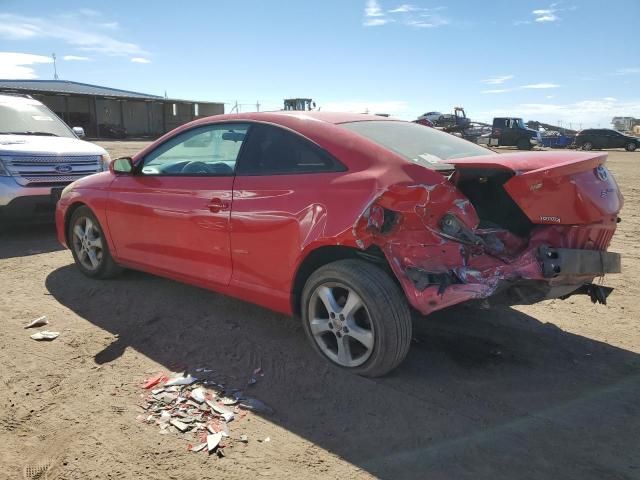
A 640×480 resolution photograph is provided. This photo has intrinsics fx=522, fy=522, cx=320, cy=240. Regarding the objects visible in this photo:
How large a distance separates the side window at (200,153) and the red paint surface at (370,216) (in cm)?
11

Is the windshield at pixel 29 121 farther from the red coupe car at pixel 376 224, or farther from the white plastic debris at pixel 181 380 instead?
the white plastic debris at pixel 181 380

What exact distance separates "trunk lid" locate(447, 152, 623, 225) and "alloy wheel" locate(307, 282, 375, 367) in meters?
1.05

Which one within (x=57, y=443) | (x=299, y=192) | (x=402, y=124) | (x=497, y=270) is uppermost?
(x=402, y=124)

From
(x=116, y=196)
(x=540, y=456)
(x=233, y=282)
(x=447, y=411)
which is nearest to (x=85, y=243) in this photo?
(x=116, y=196)

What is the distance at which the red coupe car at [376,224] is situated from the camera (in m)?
3.03

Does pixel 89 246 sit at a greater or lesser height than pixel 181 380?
greater

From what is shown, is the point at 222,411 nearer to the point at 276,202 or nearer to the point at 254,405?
the point at 254,405

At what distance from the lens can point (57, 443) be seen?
103 inches

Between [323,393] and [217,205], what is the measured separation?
154cm

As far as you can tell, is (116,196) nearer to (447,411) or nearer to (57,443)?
(57,443)

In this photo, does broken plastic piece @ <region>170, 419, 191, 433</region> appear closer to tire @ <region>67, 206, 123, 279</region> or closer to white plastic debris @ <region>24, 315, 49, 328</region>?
white plastic debris @ <region>24, 315, 49, 328</region>

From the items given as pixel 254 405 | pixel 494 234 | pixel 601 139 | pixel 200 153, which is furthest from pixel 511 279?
pixel 601 139

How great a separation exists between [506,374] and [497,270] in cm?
77

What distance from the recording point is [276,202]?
11.3 feet
